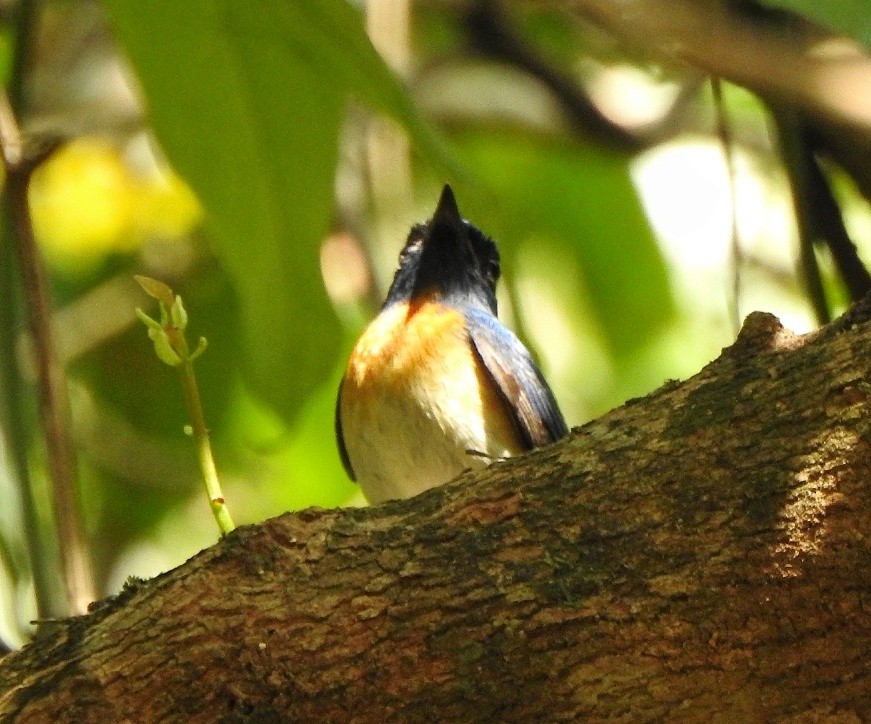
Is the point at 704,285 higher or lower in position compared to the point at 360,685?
higher

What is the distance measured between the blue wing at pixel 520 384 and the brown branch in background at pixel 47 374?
4.48ft

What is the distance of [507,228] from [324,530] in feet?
3.32

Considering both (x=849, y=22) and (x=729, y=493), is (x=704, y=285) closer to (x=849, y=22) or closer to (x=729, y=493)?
(x=849, y=22)

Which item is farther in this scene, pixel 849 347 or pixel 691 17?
pixel 691 17

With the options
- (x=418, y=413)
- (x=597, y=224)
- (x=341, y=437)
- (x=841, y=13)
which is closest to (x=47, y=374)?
(x=418, y=413)

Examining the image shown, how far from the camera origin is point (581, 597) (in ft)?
6.84

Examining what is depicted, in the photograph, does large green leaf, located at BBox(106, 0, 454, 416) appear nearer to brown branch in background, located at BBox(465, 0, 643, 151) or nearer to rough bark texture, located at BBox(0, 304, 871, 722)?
rough bark texture, located at BBox(0, 304, 871, 722)

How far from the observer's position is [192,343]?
5129 millimetres

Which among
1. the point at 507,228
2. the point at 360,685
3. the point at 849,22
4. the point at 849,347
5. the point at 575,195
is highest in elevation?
the point at 575,195

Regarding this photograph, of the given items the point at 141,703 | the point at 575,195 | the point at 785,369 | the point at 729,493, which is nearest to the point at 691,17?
the point at 785,369

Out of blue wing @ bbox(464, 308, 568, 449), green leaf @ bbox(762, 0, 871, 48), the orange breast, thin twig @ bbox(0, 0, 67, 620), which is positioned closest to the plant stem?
thin twig @ bbox(0, 0, 67, 620)

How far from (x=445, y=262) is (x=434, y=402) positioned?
847mm

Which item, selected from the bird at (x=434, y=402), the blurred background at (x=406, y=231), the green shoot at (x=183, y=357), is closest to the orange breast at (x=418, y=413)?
the bird at (x=434, y=402)

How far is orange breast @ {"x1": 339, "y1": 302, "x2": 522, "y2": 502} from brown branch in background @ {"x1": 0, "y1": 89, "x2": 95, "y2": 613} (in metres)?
1.12
